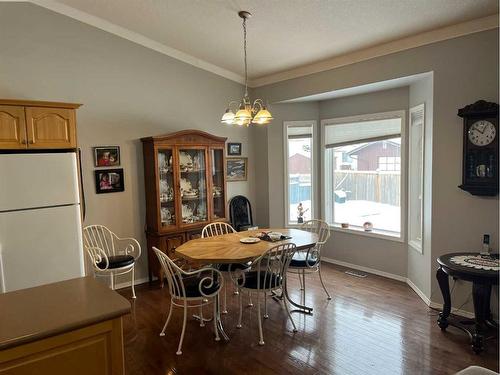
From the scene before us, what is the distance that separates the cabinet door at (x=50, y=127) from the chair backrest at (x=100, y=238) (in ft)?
3.77

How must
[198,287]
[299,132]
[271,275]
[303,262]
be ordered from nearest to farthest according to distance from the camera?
[198,287], [271,275], [303,262], [299,132]

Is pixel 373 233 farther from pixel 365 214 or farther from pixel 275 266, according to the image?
pixel 275 266

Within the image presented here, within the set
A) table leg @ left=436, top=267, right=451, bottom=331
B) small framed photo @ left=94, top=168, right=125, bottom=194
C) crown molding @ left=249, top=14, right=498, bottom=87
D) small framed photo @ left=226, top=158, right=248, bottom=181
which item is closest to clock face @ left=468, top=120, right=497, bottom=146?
crown molding @ left=249, top=14, right=498, bottom=87

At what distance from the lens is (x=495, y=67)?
126 inches

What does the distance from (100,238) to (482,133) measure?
4205 mm

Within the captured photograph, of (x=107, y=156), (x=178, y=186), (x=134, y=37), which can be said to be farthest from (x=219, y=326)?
(x=134, y=37)

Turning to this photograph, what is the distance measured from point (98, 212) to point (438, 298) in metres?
3.89

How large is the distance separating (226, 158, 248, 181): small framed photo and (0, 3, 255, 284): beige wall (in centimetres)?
59

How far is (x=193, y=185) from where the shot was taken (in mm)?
4945

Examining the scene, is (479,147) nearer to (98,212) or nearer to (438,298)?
(438,298)

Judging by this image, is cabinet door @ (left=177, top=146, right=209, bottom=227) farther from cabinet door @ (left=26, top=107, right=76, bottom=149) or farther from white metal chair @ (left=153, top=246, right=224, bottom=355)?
white metal chair @ (left=153, top=246, right=224, bottom=355)

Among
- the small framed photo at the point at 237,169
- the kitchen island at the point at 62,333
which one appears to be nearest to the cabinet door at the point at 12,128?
the kitchen island at the point at 62,333

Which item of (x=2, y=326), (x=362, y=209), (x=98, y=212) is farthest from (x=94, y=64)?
(x=362, y=209)

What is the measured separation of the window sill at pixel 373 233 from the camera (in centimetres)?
468
